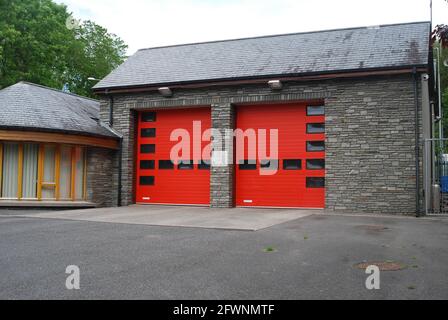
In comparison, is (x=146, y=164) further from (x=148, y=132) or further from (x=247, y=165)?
(x=247, y=165)

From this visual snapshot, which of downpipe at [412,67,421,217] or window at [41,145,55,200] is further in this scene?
window at [41,145,55,200]

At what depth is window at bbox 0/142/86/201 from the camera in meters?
14.5

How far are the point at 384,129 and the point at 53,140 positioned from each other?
1015cm

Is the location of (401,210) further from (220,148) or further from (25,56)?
(25,56)

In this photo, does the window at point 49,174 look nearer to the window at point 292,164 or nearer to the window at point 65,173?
the window at point 65,173

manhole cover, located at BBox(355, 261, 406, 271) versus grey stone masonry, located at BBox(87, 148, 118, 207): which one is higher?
grey stone masonry, located at BBox(87, 148, 118, 207)

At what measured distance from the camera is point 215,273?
561 cm

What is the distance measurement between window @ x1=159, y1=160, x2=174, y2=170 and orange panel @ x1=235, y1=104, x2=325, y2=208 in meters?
2.44

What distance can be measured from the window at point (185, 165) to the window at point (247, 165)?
1761mm

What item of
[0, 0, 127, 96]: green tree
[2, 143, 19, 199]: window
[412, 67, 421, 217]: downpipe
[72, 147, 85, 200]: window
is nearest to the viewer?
[412, 67, 421, 217]: downpipe

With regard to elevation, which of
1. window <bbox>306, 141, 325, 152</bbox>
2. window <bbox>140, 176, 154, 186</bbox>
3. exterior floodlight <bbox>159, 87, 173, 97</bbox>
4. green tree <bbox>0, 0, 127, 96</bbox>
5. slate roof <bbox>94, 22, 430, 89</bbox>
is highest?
green tree <bbox>0, 0, 127, 96</bbox>

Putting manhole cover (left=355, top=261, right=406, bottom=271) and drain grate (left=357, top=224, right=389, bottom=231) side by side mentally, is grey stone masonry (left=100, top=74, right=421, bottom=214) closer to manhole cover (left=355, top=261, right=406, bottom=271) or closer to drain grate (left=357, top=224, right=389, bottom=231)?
drain grate (left=357, top=224, right=389, bottom=231)

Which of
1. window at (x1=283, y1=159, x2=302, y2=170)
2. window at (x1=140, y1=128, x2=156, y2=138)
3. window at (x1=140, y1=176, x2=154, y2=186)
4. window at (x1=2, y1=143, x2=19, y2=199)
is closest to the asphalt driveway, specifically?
window at (x1=283, y1=159, x2=302, y2=170)

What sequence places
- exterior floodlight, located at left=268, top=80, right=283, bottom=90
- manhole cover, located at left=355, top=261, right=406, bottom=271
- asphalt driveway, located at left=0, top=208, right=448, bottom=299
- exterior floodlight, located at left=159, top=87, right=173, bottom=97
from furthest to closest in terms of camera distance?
exterior floodlight, located at left=159, top=87, right=173, bottom=97 < exterior floodlight, located at left=268, top=80, right=283, bottom=90 < manhole cover, located at left=355, top=261, right=406, bottom=271 < asphalt driveway, located at left=0, top=208, right=448, bottom=299
